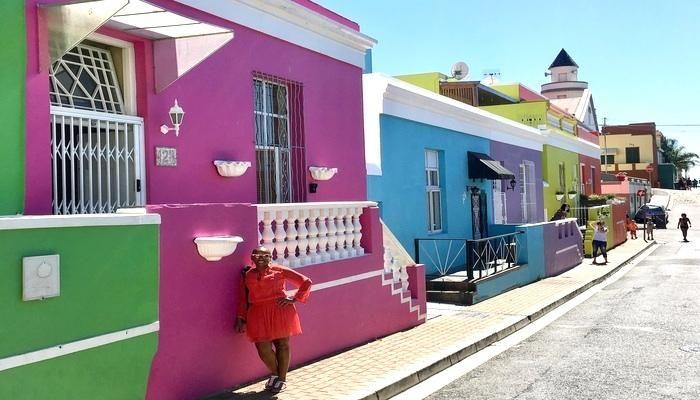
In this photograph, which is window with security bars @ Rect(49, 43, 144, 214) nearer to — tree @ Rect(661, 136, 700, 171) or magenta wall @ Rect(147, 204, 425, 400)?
magenta wall @ Rect(147, 204, 425, 400)

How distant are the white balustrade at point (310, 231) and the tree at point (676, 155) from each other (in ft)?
287

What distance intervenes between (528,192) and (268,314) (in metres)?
17.4

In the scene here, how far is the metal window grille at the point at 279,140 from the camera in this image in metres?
8.90

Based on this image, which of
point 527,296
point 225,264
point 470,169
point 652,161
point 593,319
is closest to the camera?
point 225,264

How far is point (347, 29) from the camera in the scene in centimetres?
1030

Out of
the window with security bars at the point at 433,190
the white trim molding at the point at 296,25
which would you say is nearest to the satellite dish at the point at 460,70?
the window with security bars at the point at 433,190

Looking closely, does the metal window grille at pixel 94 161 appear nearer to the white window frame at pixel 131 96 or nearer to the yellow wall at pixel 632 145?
the white window frame at pixel 131 96

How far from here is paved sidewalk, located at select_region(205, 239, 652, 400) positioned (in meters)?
6.61

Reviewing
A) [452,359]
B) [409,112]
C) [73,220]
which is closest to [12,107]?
[73,220]

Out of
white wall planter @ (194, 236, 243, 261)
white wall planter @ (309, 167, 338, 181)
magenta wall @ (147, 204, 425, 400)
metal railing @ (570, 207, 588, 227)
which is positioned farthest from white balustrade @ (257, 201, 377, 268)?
metal railing @ (570, 207, 588, 227)

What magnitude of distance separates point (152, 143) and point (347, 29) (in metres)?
4.29

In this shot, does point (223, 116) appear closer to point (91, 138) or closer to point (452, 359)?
point (91, 138)

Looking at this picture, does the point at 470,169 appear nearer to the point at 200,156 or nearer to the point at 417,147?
the point at 417,147

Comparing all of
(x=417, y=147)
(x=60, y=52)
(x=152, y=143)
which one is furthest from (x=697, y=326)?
(x=60, y=52)
